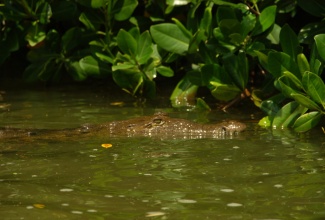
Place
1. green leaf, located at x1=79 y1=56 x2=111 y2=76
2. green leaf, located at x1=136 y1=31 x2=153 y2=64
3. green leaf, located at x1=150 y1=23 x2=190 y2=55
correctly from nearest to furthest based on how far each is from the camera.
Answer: green leaf, located at x1=150 y1=23 x2=190 y2=55 < green leaf, located at x1=136 y1=31 x2=153 y2=64 < green leaf, located at x1=79 y1=56 x2=111 y2=76

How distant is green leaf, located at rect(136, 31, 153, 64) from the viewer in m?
9.15

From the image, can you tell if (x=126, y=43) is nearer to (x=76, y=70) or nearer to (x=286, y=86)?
(x=76, y=70)

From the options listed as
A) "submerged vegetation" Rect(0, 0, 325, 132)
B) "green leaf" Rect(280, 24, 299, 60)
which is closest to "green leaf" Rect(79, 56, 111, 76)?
"submerged vegetation" Rect(0, 0, 325, 132)

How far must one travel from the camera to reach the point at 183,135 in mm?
7918

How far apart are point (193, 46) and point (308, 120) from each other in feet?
5.78

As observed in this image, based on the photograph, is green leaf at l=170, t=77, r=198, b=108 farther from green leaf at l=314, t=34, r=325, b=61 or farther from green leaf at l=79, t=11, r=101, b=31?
green leaf at l=314, t=34, r=325, b=61

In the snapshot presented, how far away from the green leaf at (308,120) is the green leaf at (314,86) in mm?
187

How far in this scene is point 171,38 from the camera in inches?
351

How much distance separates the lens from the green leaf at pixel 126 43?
9039mm

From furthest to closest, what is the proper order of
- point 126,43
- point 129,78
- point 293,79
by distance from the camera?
point 129,78, point 126,43, point 293,79

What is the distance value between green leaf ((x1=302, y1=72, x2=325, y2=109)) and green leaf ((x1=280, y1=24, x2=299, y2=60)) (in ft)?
1.98

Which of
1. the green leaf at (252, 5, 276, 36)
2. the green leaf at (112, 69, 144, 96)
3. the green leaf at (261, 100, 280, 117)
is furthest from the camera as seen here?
the green leaf at (112, 69, 144, 96)

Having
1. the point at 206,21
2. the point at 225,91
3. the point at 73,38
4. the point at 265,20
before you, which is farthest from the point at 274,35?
the point at 73,38

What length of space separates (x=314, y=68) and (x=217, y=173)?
1.81 meters
